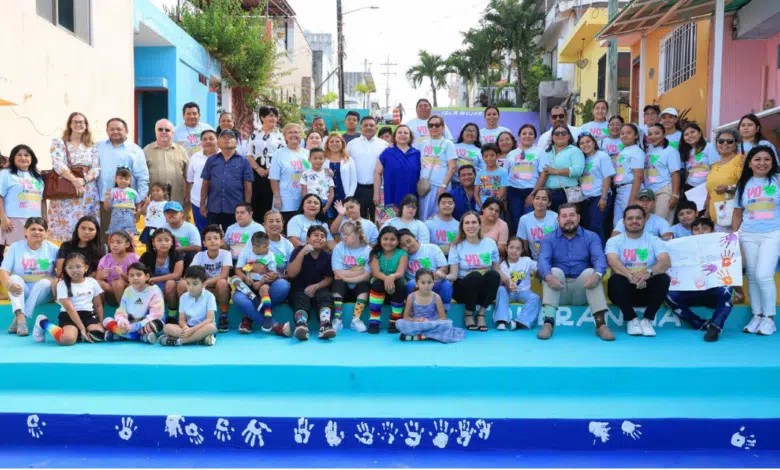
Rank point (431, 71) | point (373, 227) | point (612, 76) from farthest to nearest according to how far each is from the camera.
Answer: point (431, 71), point (612, 76), point (373, 227)

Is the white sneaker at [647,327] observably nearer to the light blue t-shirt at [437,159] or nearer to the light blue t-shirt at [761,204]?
the light blue t-shirt at [761,204]

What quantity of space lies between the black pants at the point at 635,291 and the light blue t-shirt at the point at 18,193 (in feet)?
17.4

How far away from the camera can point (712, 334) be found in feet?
18.8

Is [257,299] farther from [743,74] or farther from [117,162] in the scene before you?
[743,74]

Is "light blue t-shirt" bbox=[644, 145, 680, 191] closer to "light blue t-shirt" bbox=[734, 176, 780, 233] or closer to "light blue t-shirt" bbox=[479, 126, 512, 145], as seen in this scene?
"light blue t-shirt" bbox=[734, 176, 780, 233]

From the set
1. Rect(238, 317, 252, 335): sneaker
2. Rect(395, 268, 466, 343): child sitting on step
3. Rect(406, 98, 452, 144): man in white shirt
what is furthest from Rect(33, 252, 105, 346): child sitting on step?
Rect(406, 98, 452, 144): man in white shirt

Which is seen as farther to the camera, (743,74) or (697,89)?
(697,89)

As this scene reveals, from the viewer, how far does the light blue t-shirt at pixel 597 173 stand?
278 inches

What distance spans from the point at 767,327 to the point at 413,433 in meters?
3.47

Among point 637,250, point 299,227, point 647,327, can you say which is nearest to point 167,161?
point 299,227

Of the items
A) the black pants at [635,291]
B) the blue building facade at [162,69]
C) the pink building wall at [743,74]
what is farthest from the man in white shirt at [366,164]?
the blue building facade at [162,69]

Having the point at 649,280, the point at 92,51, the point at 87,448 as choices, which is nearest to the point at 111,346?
the point at 87,448

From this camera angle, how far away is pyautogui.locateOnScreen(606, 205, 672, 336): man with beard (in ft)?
19.5

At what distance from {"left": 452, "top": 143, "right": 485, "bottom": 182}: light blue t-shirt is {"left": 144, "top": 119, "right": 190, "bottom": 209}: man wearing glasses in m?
2.92
